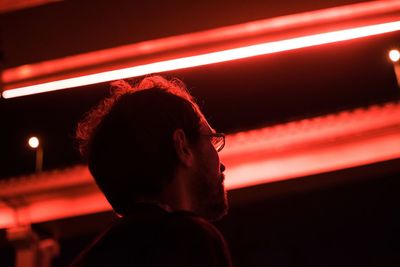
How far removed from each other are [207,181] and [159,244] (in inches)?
16.8

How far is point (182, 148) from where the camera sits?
1248mm

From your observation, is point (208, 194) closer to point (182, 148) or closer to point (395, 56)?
point (182, 148)

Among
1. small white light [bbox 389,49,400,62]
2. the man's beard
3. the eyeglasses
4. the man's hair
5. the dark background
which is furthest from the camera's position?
the dark background

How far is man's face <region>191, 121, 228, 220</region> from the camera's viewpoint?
4.26 ft

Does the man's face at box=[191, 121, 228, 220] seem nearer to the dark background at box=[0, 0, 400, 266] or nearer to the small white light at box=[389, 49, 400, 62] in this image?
the dark background at box=[0, 0, 400, 266]

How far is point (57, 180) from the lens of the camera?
394cm

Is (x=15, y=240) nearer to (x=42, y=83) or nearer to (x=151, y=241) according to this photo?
(x=42, y=83)

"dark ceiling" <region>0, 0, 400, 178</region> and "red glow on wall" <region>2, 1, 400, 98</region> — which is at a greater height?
"dark ceiling" <region>0, 0, 400, 178</region>

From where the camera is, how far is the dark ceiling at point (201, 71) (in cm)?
290

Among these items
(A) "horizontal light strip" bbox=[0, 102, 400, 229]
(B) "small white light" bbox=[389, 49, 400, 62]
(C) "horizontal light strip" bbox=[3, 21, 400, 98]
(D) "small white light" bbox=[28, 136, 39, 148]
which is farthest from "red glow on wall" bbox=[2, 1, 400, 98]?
(D) "small white light" bbox=[28, 136, 39, 148]

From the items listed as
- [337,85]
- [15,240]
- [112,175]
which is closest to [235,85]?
[337,85]

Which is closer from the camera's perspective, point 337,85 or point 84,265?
point 84,265

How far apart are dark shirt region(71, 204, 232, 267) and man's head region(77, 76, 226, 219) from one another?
16 cm

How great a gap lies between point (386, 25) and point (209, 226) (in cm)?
206
